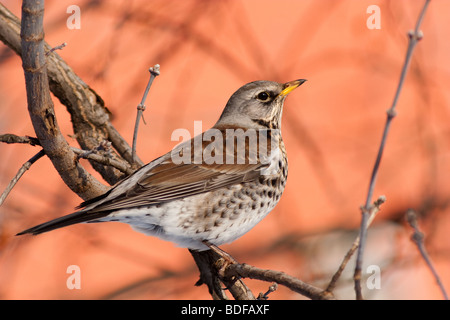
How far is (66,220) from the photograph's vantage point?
1578mm

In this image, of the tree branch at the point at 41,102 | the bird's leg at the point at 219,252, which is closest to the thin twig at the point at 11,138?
the tree branch at the point at 41,102

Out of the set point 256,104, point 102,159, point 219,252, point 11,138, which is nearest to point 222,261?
point 219,252

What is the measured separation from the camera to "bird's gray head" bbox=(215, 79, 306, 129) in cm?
239

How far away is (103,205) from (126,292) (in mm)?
842

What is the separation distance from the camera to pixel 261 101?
2420 millimetres

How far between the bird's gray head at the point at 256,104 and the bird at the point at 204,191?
59 mm

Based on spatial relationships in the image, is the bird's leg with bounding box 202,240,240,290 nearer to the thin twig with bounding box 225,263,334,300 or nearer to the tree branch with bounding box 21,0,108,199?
the thin twig with bounding box 225,263,334,300

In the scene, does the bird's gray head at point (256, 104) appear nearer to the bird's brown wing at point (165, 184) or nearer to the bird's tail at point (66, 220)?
the bird's brown wing at point (165, 184)

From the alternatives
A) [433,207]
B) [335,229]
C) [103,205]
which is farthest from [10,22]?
[433,207]

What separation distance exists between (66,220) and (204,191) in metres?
0.59

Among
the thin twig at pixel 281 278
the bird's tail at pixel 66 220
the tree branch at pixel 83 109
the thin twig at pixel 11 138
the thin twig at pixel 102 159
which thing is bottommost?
the thin twig at pixel 281 278

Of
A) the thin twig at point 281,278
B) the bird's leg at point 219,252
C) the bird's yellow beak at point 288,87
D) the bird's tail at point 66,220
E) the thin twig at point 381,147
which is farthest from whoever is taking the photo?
the bird's yellow beak at point 288,87

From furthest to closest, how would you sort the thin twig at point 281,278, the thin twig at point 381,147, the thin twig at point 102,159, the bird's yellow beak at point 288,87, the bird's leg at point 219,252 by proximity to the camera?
the bird's yellow beak at point 288,87
the bird's leg at point 219,252
the thin twig at point 102,159
the thin twig at point 281,278
the thin twig at point 381,147

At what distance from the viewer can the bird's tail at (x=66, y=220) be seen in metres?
1.52
